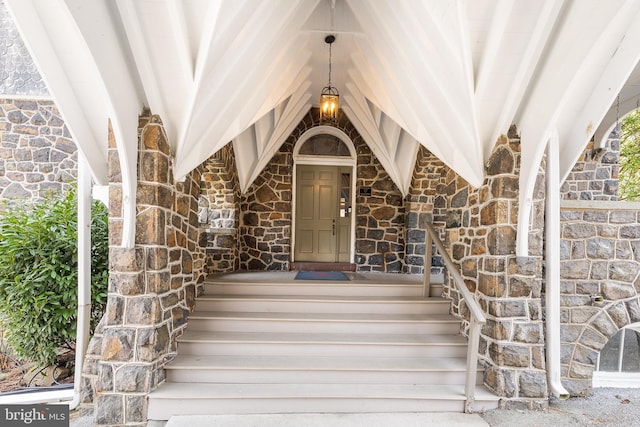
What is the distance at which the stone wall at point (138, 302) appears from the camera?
95.3 inches

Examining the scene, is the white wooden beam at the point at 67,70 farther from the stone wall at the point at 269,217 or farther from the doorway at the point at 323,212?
the doorway at the point at 323,212

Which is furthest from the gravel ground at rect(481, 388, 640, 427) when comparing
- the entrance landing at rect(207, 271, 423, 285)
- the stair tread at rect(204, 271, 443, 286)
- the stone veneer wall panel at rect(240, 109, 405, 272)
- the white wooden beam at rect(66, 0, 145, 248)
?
the white wooden beam at rect(66, 0, 145, 248)

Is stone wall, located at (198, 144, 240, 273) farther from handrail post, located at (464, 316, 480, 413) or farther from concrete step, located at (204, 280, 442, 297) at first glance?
handrail post, located at (464, 316, 480, 413)

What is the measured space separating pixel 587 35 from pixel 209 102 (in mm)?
2972

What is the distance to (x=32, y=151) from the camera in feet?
18.4

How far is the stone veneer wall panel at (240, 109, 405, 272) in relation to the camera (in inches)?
229

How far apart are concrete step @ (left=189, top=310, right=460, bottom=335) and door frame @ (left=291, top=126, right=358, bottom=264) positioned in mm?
2675

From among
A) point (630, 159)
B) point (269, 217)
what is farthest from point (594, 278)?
point (630, 159)

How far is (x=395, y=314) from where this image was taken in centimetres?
348

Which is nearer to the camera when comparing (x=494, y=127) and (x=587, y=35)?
(x=587, y=35)

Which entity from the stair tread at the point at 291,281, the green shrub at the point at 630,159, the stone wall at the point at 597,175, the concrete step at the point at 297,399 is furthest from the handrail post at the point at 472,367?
the green shrub at the point at 630,159

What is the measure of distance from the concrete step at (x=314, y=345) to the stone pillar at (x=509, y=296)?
436 millimetres

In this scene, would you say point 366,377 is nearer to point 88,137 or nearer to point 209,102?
point 209,102

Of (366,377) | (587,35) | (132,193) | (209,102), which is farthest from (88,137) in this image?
(587,35)
